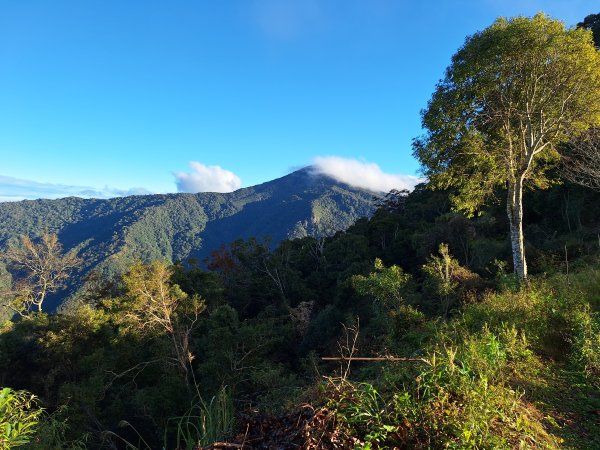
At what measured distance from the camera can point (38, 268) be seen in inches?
1220

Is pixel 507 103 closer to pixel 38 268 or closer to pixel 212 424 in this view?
pixel 212 424

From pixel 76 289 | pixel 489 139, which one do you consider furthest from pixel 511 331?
pixel 76 289

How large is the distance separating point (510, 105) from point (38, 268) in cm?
3647

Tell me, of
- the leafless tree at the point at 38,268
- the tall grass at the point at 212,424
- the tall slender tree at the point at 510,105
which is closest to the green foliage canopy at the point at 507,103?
the tall slender tree at the point at 510,105

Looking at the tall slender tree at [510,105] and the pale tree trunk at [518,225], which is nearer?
the tall slender tree at [510,105]

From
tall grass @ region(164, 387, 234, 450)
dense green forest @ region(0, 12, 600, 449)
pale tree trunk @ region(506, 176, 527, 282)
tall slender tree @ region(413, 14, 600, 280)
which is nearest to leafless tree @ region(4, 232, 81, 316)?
dense green forest @ region(0, 12, 600, 449)

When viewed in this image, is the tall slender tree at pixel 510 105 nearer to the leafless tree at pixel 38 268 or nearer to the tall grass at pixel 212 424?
the tall grass at pixel 212 424

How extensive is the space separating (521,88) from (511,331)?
7.63 metres

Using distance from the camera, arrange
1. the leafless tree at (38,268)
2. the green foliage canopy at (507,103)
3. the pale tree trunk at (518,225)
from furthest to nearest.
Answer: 1. the leafless tree at (38,268)
2. the pale tree trunk at (518,225)
3. the green foliage canopy at (507,103)

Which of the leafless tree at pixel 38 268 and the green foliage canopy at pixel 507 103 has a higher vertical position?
the green foliage canopy at pixel 507 103

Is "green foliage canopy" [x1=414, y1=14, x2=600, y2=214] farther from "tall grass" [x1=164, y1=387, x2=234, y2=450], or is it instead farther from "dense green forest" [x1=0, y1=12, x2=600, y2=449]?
"tall grass" [x1=164, y1=387, x2=234, y2=450]

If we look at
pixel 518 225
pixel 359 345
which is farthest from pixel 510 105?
pixel 359 345

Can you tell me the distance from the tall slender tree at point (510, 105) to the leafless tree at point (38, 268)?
103 feet

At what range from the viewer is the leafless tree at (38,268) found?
29812 mm
